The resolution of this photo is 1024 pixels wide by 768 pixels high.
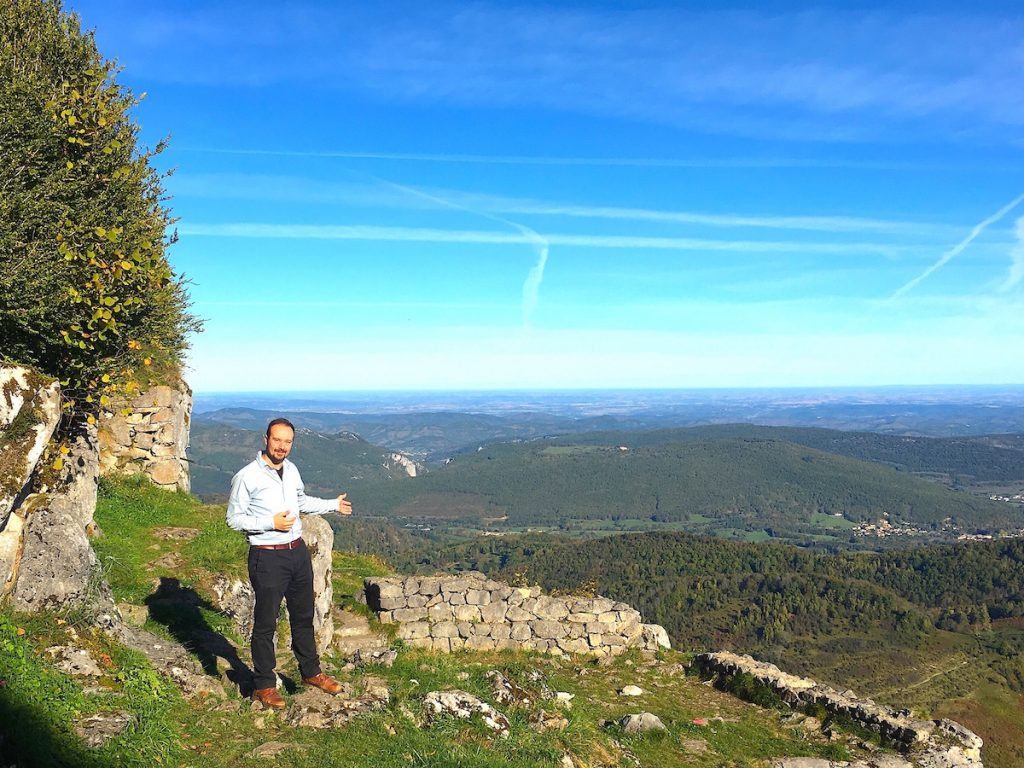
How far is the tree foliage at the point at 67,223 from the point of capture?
9930 millimetres

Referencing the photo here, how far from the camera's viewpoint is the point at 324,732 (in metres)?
7.28

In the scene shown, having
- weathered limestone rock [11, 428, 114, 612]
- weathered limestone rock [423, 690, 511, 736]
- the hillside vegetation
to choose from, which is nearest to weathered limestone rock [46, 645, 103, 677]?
weathered limestone rock [11, 428, 114, 612]

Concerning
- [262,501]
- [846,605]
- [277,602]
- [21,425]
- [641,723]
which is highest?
[21,425]

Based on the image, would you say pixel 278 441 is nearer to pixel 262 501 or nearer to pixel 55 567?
pixel 262 501

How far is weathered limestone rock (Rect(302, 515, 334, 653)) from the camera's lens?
40.4 feet

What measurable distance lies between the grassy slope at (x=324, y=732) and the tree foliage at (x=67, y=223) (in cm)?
403

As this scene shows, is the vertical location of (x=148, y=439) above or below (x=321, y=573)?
above

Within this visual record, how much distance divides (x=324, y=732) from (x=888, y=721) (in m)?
10.3

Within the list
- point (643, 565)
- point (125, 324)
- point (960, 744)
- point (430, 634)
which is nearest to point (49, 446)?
point (125, 324)

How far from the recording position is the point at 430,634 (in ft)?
47.7

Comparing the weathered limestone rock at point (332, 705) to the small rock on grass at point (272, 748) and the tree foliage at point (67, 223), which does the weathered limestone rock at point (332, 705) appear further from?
the tree foliage at point (67, 223)

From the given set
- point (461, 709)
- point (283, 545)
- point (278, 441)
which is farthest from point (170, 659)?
point (461, 709)

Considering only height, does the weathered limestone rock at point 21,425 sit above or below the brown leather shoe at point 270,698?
above

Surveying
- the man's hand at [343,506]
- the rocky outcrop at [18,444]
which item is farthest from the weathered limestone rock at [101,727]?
the man's hand at [343,506]
